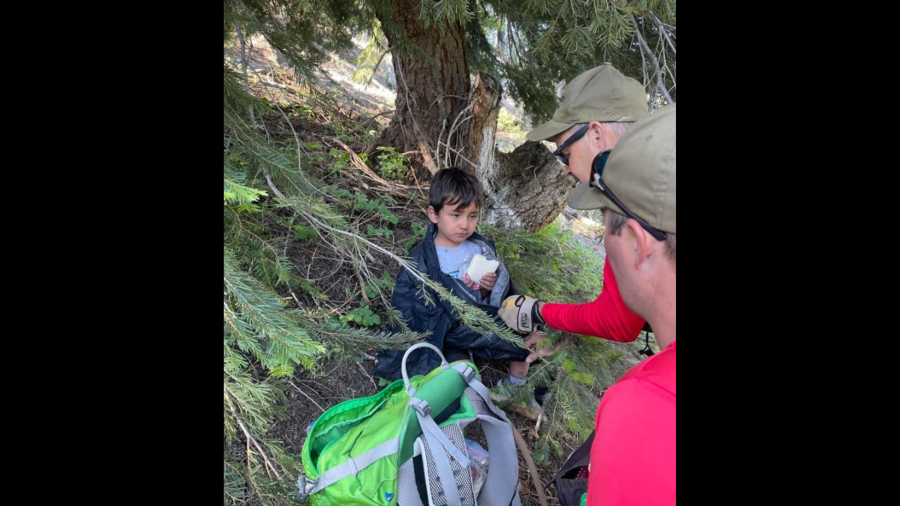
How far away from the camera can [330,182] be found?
406cm

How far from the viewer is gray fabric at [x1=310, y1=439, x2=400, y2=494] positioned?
6.01 ft

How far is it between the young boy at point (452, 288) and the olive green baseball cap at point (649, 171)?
159cm

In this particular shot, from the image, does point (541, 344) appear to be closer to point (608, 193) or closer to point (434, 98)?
point (608, 193)

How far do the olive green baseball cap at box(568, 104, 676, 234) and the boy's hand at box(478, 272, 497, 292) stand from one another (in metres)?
1.75

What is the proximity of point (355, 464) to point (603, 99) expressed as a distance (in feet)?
7.29

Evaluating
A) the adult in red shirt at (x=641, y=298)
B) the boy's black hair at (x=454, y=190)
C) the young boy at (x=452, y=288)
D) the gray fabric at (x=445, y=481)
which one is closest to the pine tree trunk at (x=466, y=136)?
the boy's black hair at (x=454, y=190)

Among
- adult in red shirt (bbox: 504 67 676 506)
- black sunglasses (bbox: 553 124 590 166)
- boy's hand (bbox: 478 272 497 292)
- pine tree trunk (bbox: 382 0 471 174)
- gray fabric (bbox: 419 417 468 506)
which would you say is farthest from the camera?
pine tree trunk (bbox: 382 0 471 174)

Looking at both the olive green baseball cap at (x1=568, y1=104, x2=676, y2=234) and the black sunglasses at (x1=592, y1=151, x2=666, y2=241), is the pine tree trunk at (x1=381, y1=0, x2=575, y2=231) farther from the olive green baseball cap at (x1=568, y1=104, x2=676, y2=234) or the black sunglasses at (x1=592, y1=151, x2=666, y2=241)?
the olive green baseball cap at (x1=568, y1=104, x2=676, y2=234)

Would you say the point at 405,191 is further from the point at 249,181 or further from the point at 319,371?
the point at 249,181

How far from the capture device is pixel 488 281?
298cm

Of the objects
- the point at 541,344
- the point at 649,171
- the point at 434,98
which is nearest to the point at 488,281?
the point at 541,344

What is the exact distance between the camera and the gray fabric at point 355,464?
6.01 feet

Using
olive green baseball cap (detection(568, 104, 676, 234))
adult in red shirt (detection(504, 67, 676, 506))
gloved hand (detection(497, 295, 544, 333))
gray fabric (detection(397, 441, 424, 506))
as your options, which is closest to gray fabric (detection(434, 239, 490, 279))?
gloved hand (detection(497, 295, 544, 333))
